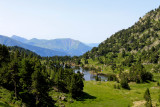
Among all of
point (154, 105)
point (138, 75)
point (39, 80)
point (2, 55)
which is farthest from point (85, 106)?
point (138, 75)

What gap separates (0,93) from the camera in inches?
2271

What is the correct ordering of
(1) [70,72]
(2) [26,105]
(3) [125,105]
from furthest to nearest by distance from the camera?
(1) [70,72]
(3) [125,105]
(2) [26,105]

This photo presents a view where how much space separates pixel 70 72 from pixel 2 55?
157 feet

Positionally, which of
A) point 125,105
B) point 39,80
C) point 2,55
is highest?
point 2,55

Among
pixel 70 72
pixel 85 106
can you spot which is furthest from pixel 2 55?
pixel 85 106

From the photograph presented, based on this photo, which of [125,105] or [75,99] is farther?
[75,99]

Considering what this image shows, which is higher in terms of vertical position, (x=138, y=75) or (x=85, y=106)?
(x=138, y=75)

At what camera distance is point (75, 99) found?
84.4 meters

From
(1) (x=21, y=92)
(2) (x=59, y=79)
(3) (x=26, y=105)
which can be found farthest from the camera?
(2) (x=59, y=79)

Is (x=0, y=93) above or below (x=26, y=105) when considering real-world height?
above

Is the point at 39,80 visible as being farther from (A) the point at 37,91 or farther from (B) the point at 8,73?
(B) the point at 8,73

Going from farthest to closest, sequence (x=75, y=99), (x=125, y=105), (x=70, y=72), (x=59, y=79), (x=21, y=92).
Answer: (x=70, y=72) < (x=59, y=79) < (x=75, y=99) < (x=125, y=105) < (x=21, y=92)

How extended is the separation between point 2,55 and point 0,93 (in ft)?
109

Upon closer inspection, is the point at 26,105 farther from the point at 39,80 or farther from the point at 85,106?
the point at 85,106
